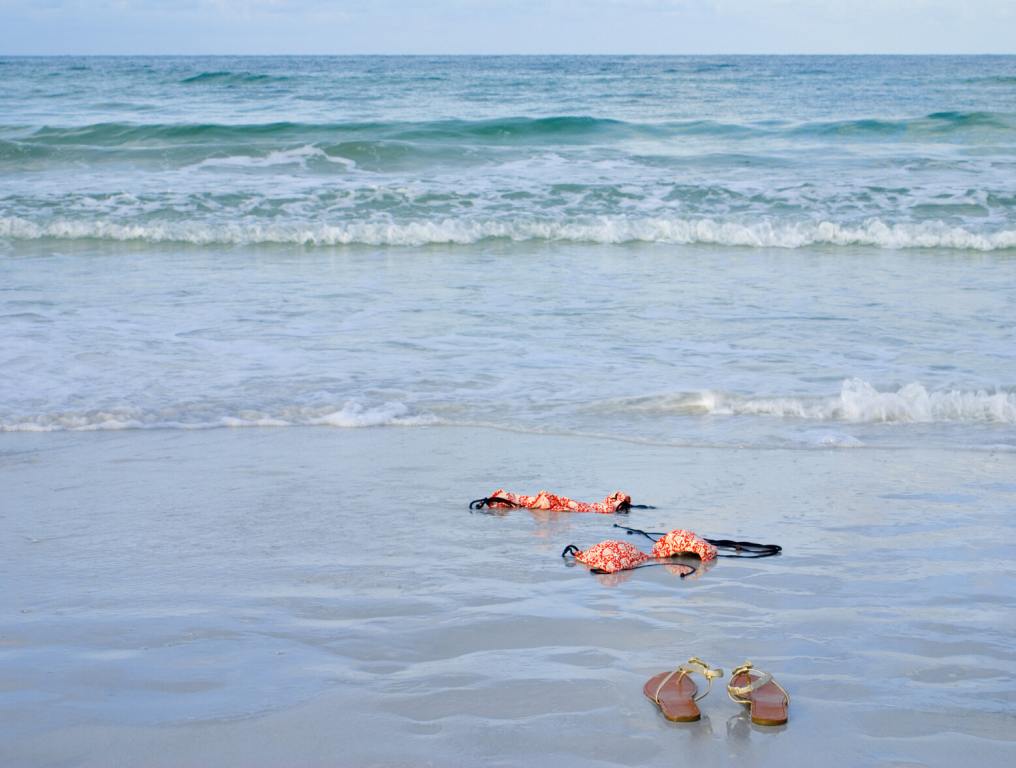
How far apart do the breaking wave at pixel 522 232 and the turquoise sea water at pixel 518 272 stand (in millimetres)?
42

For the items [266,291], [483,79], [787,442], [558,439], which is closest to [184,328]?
[266,291]

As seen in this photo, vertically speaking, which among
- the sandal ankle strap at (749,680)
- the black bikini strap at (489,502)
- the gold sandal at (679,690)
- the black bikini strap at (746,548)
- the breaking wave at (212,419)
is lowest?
the breaking wave at (212,419)

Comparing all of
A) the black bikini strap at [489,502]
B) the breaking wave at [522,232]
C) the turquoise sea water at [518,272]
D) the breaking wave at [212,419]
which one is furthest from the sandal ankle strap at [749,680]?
the breaking wave at [522,232]

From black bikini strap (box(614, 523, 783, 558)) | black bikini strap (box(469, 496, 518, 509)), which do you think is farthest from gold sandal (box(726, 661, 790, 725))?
black bikini strap (box(469, 496, 518, 509))

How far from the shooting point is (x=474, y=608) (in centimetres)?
330

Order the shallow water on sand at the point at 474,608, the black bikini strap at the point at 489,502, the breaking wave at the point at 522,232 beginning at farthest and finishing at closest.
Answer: the breaking wave at the point at 522,232 → the black bikini strap at the point at 489,502 → the shallow water on sand at the point at 474,608

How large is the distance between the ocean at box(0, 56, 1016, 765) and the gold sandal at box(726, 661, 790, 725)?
0.05 meters

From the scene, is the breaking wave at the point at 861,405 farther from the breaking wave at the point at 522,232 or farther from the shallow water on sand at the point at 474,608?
the breaking wave at the point at 522,232

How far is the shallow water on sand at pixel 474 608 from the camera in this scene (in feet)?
8.38

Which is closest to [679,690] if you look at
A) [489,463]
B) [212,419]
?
[489,463]

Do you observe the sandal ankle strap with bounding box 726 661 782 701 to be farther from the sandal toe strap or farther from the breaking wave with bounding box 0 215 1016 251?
the breaking wave with bounding box 0 215 1016 251

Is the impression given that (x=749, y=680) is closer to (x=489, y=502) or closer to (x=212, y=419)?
(x=489, y=502)

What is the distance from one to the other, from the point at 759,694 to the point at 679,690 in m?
0.19

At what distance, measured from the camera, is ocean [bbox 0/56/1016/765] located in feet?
8.90
